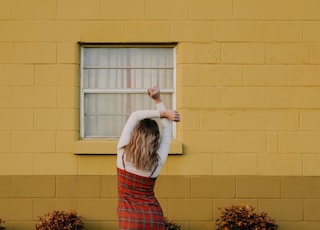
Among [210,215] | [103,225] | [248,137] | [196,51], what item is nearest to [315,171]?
[248,137]

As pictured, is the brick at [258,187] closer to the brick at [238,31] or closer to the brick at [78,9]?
the brick at [238,31]

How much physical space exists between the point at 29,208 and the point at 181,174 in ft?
6.45

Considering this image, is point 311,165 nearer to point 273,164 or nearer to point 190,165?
point 273,164

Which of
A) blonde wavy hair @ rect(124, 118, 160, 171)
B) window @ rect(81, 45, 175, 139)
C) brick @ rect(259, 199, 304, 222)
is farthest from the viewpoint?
window @ rect(81, 45, 175, 139)

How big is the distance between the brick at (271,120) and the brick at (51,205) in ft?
7.89

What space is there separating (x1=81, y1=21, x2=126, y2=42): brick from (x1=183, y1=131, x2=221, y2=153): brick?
151cm

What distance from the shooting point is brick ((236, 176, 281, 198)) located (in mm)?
8023

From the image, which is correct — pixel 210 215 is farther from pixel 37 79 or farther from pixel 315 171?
pixel 37 79

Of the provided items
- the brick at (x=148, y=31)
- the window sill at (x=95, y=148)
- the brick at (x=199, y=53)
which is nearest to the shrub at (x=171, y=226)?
the window sill at (x=95, y=148)

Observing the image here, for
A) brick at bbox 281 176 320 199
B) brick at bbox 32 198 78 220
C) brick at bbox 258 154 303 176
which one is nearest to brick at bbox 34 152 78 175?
brick at bbox 32 198 78 220

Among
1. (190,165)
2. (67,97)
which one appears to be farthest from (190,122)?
(67,97)

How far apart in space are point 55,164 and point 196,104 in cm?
194

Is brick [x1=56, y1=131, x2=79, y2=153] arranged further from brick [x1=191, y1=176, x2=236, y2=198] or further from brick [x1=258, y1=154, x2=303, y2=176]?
brick [x1=258, y1=154, x2=303, y2=176]

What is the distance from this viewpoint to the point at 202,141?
316 inches
